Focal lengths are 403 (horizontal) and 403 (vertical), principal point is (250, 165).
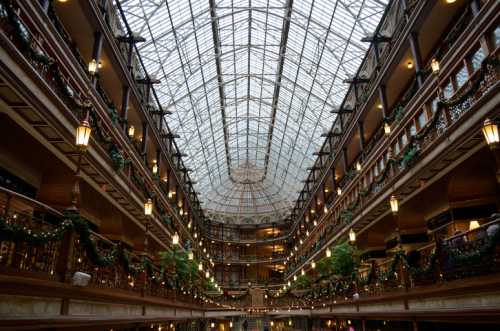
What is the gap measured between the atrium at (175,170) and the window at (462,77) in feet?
0.24

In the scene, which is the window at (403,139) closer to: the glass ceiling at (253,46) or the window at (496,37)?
the window at (496,37)

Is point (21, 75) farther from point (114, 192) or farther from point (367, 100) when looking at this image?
point (367, 100)

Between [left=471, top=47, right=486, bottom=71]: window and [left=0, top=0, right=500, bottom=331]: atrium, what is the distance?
0.06 meters

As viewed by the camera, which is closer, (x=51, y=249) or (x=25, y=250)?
(x=25, y=250)

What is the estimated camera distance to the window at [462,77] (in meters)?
16.6

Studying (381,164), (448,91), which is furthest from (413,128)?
(381,164)

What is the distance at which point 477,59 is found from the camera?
1583 centimetres

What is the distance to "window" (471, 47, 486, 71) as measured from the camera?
15506 mm

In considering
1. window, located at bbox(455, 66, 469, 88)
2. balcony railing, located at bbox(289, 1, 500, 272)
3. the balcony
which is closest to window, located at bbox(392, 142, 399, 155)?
balcony railing, located at bbox(289, 1, 500, 272)

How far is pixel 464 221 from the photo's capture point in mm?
20875

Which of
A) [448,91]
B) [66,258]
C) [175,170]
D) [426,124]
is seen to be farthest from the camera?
[175,170]

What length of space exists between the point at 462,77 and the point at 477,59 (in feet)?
3.99

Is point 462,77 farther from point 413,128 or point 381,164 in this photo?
point 381,164

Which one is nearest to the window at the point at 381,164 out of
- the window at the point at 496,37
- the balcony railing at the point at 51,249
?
the window at the point at 496,37
